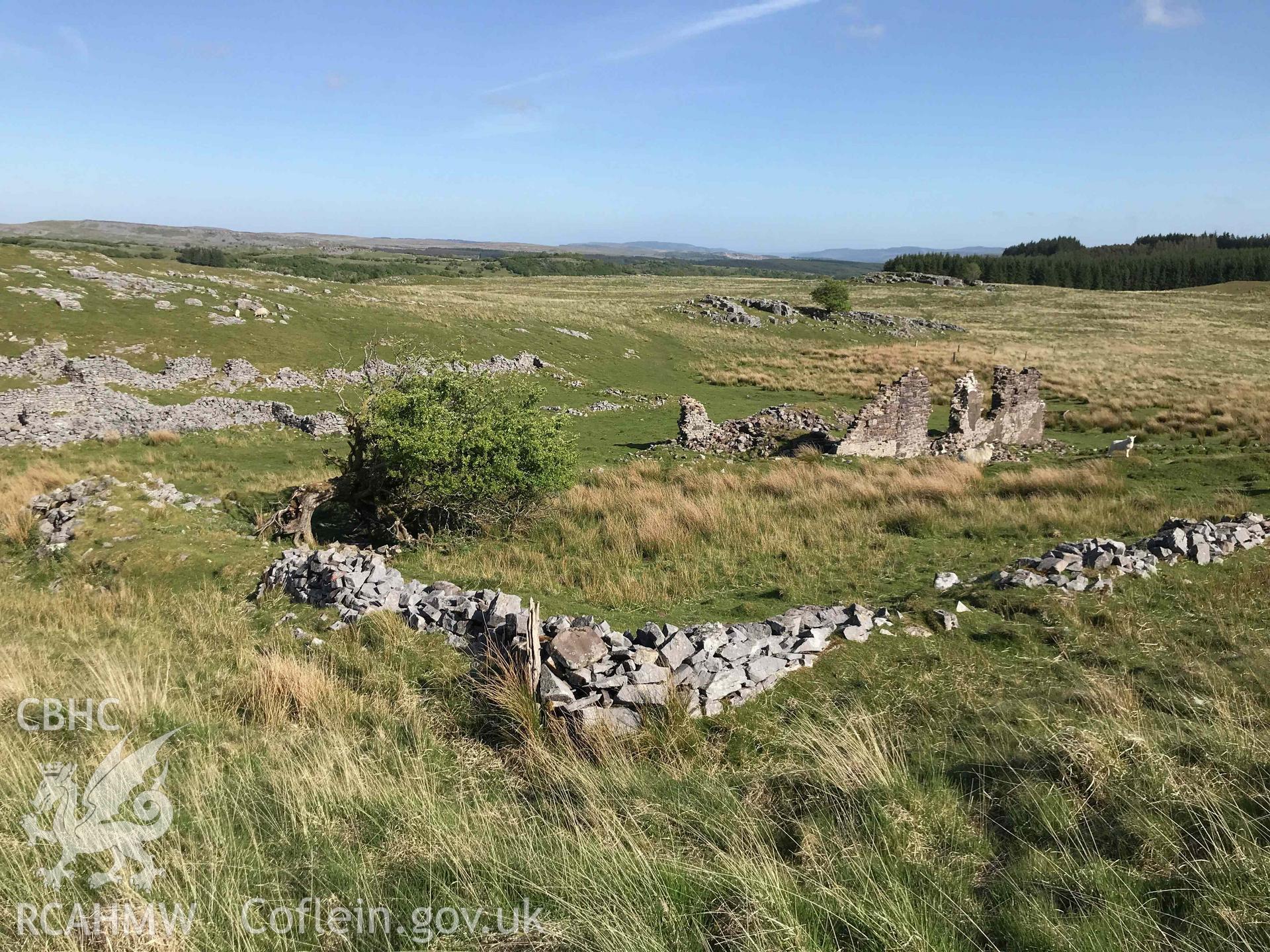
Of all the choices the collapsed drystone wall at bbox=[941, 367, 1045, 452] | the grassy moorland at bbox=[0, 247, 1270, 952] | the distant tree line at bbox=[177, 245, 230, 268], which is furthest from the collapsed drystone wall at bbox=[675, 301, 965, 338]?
the distant tree line at bbox=[177, 245, 230, 268]

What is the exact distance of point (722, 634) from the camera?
792 cm

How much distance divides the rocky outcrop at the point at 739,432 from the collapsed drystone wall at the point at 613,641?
1417cm

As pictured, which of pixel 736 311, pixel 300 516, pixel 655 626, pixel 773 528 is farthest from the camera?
pixel 736 311

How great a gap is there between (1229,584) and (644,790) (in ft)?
29.1

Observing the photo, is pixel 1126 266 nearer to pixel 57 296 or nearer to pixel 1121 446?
pixel 1121 446

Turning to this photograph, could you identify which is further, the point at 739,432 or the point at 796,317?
the point at 796,317

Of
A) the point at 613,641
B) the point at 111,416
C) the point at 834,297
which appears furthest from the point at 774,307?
the point at 613,641

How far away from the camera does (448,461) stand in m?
13.9

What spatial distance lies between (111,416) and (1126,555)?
28.8 meters

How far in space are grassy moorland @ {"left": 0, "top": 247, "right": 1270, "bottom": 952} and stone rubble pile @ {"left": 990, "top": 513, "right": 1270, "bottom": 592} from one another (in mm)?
527

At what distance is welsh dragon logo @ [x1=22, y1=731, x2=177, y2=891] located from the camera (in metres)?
3.73

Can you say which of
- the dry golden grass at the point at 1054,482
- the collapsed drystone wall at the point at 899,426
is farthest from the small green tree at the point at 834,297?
the dry golden grass at the point at 1054,482

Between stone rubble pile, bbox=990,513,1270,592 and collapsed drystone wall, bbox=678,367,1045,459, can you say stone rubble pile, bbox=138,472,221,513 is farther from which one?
stone rubble pile, bbox=990,513,1270,592

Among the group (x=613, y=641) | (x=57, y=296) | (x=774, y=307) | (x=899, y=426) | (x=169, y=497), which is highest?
(x=774, y=307)
